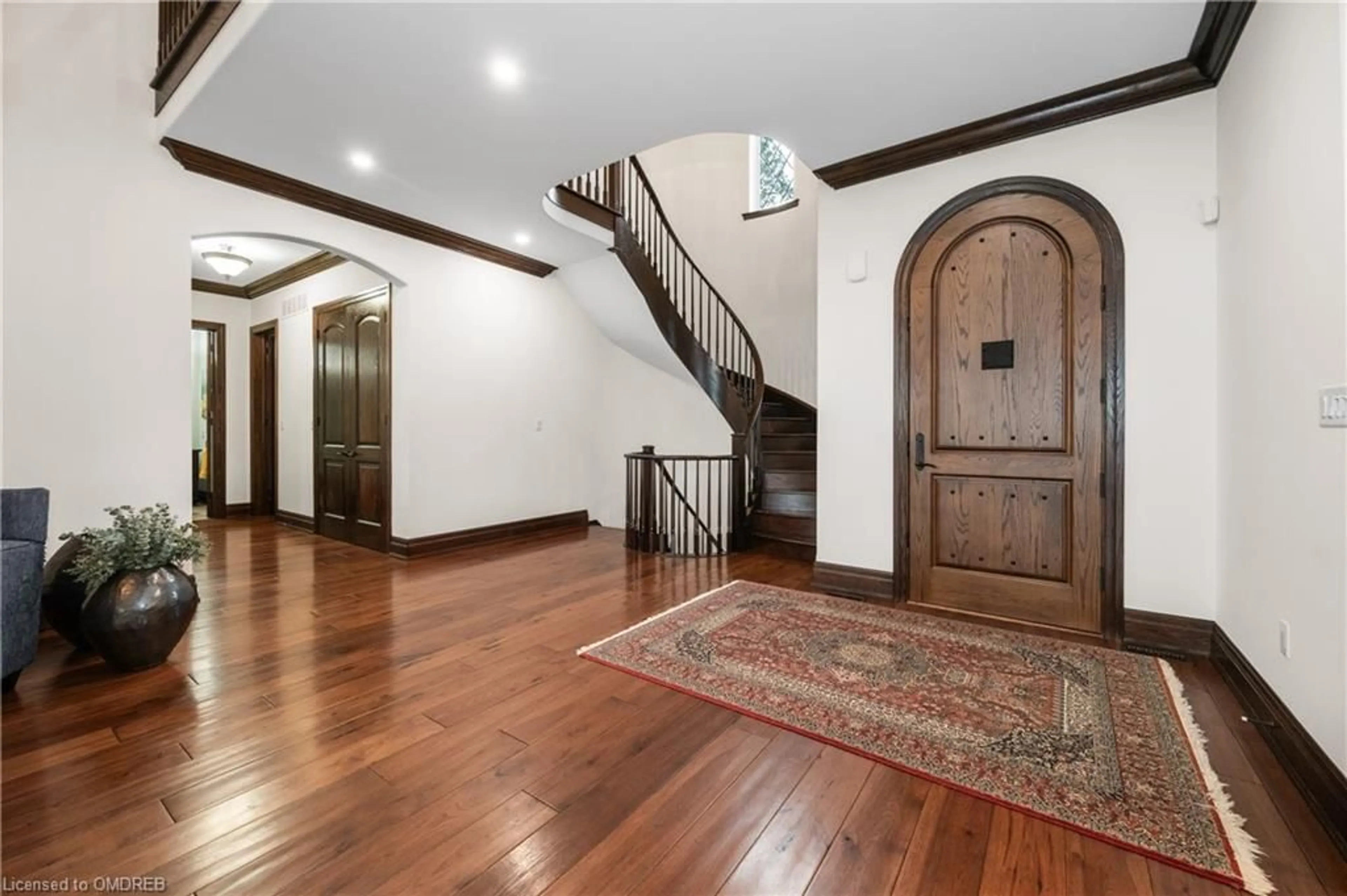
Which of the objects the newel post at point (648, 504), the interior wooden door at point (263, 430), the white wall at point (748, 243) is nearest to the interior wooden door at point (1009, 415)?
the newel post at point (648, 504)

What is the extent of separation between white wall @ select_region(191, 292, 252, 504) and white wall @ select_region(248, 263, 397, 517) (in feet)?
0.32

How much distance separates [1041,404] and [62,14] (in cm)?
578

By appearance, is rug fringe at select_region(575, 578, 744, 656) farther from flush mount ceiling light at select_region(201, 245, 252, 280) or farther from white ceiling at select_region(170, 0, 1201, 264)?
flush mount ceiling light at select_region(201, 245, 252, 280)

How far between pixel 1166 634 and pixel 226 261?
25.2ft

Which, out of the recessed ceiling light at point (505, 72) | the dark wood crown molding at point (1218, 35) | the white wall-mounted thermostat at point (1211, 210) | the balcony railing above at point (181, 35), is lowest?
the white wall-mounted thermostat at point (1211, 210)

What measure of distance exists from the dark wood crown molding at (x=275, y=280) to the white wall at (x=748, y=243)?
3575mm

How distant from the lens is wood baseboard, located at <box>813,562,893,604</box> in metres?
3.52

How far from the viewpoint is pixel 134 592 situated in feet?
7.99

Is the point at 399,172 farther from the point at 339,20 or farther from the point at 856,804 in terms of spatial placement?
the point at 856,804

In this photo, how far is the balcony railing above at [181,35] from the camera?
273 cm

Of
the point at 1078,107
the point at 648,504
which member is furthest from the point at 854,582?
the point at 1078,107

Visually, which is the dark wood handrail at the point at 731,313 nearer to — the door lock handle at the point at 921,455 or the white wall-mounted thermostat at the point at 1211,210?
the door lock handle at the point at 921,455

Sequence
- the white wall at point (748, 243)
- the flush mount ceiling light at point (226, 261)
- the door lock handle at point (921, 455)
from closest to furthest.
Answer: the door lock handle at point (921, 455) < the flush mount ceiling light at point (226, 261) < the white wall at point (748, 243)

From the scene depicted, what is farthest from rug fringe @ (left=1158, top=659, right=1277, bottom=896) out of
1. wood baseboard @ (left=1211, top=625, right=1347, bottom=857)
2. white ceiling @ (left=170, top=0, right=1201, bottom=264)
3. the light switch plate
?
white ceiling @ (left=170, top=0, right=1201, bottom=264)
